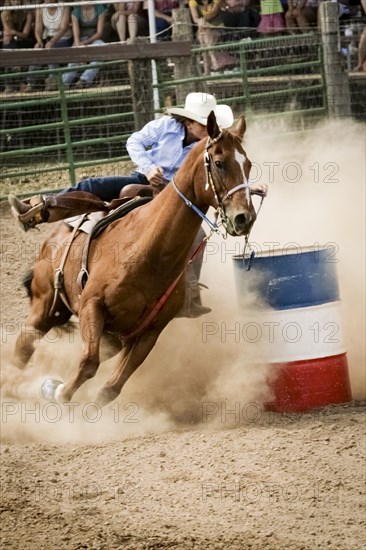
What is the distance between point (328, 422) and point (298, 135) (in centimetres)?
704

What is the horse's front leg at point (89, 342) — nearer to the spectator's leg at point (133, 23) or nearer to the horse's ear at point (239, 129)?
the horse's ear at point (239, 129)

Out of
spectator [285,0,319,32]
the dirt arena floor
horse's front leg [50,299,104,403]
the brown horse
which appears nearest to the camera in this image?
the dirt arena floor

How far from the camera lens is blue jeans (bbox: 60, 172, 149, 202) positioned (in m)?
6.88

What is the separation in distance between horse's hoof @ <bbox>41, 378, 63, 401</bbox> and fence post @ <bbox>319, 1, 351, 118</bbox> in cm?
768

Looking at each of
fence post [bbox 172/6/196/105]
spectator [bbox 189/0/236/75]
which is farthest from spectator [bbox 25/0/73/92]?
spectator [bbox 189/0/236/75]

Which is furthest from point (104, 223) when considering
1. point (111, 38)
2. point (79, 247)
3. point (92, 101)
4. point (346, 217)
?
point (111, 38)

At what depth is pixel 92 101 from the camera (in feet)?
40.0

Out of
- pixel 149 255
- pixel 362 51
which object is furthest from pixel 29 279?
pixel 362 51

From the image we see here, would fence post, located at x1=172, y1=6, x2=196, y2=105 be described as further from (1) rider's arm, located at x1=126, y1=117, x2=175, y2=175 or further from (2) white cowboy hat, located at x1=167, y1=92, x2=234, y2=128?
(2) white cowboy hat, located at x1=167, y1=92, x2=234, y2=128

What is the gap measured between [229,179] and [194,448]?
160cm

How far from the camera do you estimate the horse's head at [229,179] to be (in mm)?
5309

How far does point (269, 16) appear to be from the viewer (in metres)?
12.9

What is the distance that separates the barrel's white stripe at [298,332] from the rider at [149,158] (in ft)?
1.83

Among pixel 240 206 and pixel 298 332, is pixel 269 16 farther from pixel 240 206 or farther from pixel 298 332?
pixel 240 206
